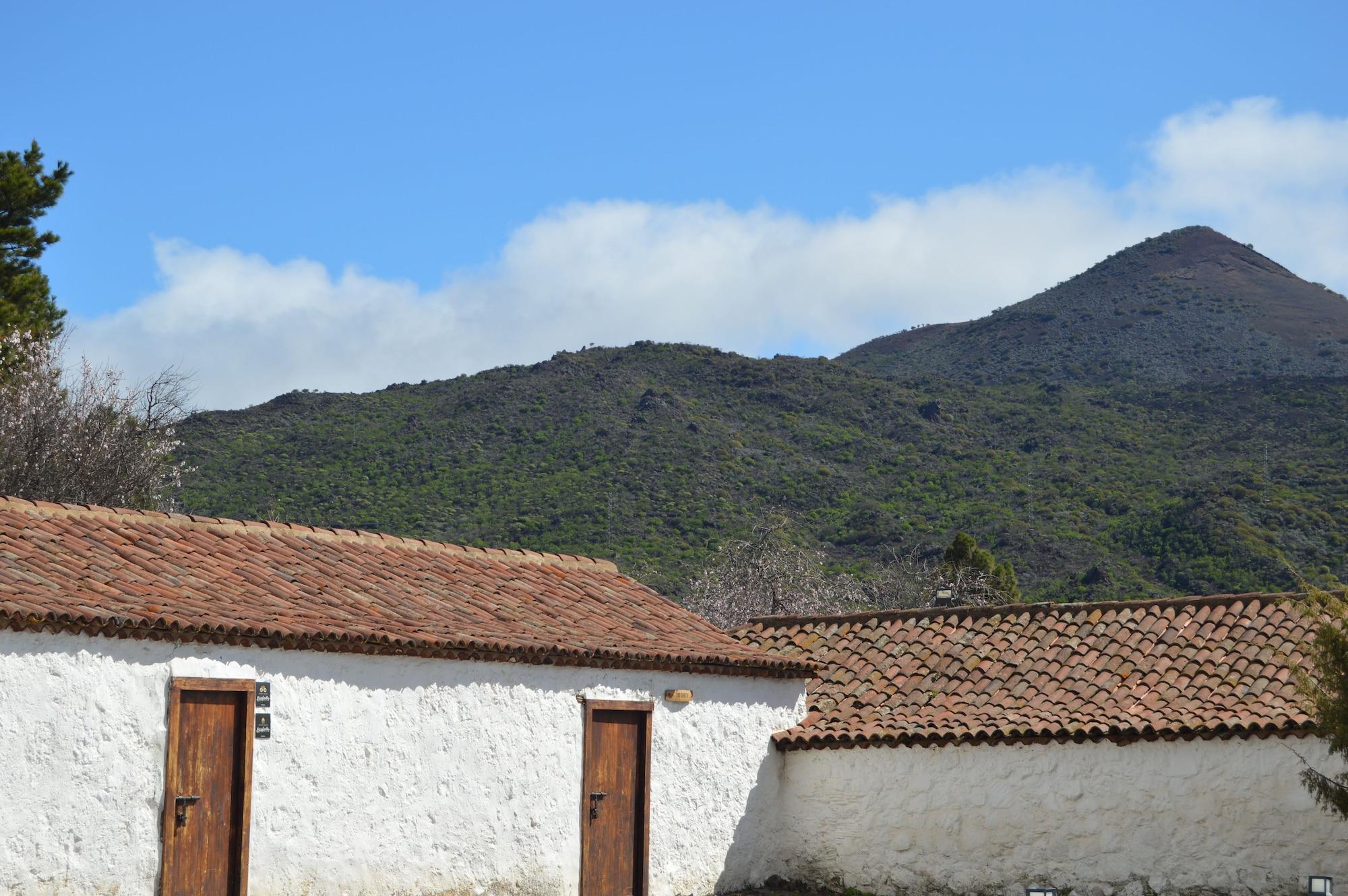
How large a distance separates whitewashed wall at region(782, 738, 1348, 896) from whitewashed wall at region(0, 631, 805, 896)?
833 mm

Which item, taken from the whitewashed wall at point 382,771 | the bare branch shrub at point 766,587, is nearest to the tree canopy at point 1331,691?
the whitewashed wall at point 382,771

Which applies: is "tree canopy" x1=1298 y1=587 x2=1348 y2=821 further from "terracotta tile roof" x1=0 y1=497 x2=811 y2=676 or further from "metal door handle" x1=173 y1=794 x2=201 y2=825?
"metal door handle" x1=173 y1=794 x2=201 y2=825

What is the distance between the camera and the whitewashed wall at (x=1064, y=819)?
13.7m

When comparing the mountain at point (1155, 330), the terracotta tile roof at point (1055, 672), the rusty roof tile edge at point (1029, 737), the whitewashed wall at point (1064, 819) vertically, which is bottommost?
the whitewashed wall at point (1064, 819)

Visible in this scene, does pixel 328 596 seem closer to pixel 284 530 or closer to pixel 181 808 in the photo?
pixel 284 530

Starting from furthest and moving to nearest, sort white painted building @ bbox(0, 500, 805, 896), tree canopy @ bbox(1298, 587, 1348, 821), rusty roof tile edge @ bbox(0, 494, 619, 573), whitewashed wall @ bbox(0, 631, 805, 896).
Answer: rusty roof tile edge @ bbox(0, 494, 619, 573)
tree canopy @ bbox(1298, 587, 1348, 821)
white painted building @ bbox(0, 500, 805, 896)
whitewashed wall @ bbox(0, 631, 805, 896)

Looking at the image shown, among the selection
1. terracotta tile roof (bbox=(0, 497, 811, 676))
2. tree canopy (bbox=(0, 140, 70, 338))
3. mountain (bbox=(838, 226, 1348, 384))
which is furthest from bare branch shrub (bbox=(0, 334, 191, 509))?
mountain (bbox=(838, 226, 1348, 384))

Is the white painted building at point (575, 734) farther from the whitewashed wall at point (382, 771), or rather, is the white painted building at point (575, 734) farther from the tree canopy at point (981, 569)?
the tree canopy at point (981, 569)

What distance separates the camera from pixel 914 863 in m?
15.4

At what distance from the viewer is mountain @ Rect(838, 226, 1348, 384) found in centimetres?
7044

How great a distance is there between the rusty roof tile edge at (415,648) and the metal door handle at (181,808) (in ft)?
3.80

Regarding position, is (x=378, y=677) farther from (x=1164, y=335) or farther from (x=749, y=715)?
(x=1164, y=335)

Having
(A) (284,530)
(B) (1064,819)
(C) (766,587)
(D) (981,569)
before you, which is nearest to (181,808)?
(A) (284,530)

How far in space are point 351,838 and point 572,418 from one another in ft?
137
